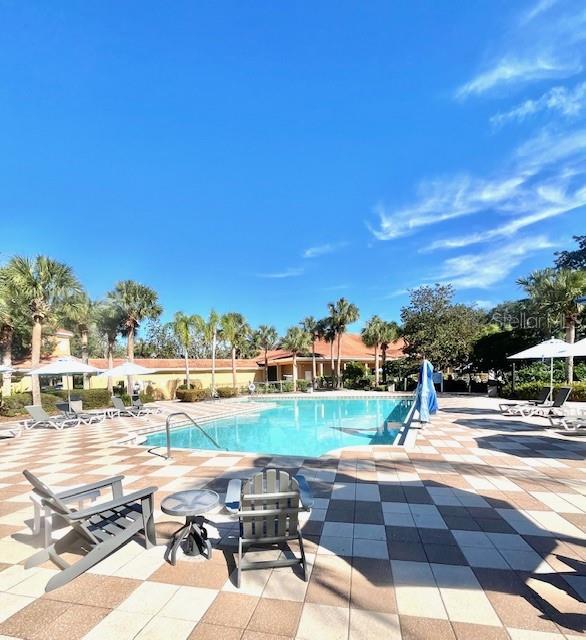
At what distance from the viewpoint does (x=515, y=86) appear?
11523 millimetres

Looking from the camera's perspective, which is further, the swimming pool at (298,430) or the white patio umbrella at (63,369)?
the white patio umbrella at (63,369)

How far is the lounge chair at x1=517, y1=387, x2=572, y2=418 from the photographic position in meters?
10.9

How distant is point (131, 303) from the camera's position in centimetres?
2177

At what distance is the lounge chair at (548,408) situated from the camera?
10867mm

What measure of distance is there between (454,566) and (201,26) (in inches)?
529

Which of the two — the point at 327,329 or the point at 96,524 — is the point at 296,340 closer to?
the point at 327,329

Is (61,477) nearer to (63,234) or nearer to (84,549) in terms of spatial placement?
(84,549)

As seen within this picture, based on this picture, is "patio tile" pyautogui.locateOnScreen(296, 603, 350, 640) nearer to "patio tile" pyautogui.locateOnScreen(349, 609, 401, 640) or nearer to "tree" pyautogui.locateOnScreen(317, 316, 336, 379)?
"patio tile" pyautogui.locateOnScreen(349, 609, 401, 640)

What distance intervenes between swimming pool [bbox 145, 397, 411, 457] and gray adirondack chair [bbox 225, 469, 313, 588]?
5907mm

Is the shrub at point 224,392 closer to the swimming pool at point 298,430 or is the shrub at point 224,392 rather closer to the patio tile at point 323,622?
the swimming pool at point 298,430

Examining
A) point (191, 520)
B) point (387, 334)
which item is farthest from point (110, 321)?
point (191, 520)

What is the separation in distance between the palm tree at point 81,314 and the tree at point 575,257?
43851 millimetres

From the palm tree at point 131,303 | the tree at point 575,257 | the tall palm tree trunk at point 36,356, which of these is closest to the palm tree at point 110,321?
the palm tree at point 131,303

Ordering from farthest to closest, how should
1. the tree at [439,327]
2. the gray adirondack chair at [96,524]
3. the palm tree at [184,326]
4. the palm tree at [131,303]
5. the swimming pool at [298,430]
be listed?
the tree at [439,327] → the palm tree at [184,326] → the palm tree at [131,303] → the swimming pool at [298,430] → the gray adirondack chair at [96,524]
